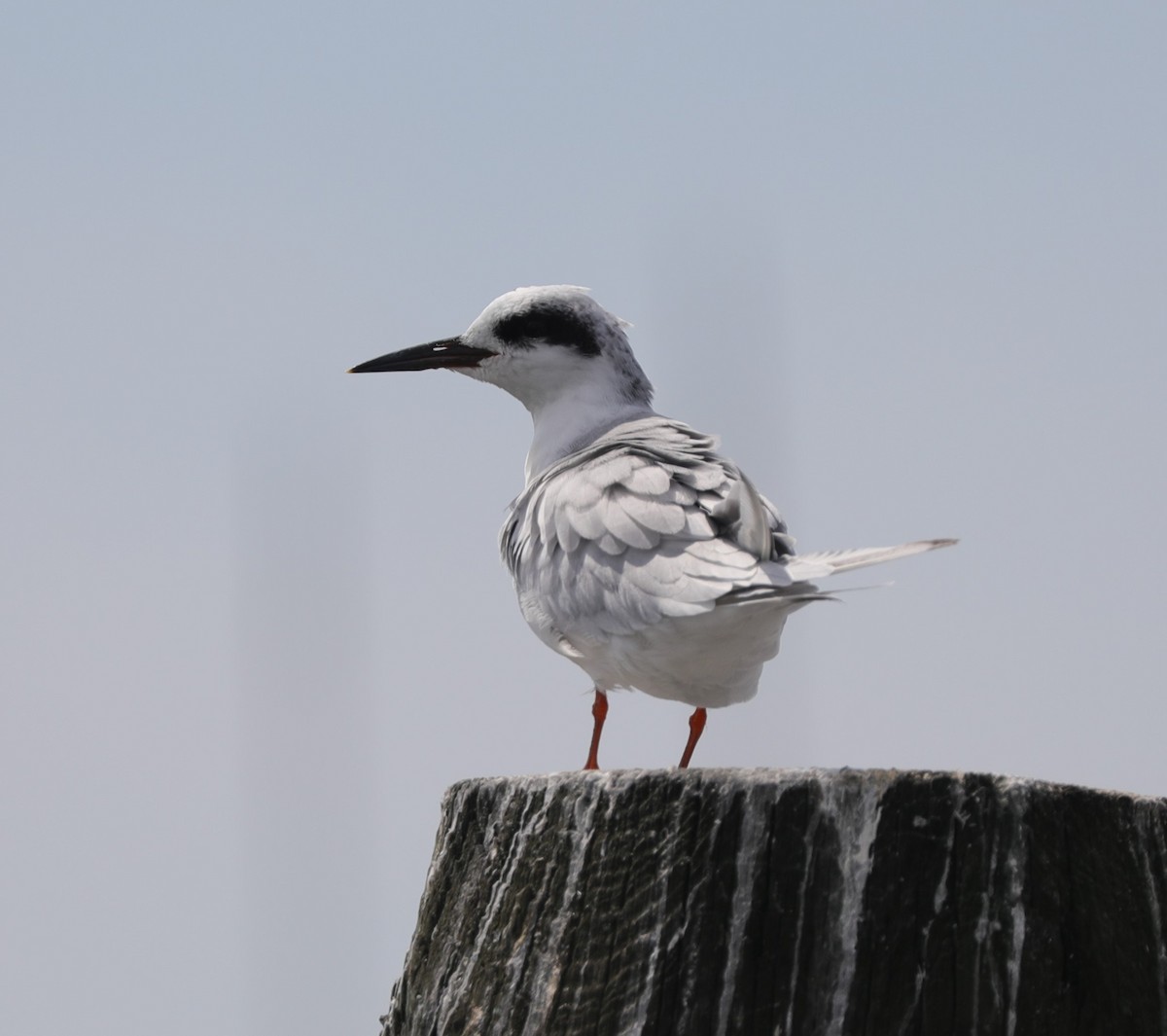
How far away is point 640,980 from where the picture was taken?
2.39 metres

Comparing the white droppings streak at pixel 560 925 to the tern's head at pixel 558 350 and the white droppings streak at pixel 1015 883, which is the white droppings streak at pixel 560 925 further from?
Result: the tern's head at pixel 558 350

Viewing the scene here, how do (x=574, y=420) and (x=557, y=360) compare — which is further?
(x=557, y=360)

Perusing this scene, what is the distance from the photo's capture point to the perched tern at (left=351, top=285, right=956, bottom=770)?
3943mm

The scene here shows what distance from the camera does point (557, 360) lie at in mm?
5945

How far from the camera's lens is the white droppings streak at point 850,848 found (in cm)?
231

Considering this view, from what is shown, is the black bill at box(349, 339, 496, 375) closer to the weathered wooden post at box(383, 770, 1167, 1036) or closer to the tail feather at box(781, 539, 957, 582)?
the tail feather at box(781, 539, 957, 582)

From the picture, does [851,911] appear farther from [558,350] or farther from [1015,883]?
[558,350]

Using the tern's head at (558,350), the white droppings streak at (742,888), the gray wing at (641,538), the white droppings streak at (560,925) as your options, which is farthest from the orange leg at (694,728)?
the white droppings streak at (742,888)

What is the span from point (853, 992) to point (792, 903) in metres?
0.16

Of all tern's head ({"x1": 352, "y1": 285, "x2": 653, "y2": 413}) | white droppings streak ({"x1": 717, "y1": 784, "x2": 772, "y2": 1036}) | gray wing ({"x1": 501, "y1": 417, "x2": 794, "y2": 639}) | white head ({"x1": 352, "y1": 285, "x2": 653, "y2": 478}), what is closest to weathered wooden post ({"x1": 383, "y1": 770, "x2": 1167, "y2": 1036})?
white droppings streak ({"x1": 717, "y1": 784, "x2": 772, "y2": 1036})

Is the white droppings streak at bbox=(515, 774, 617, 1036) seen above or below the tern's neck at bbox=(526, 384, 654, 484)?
below

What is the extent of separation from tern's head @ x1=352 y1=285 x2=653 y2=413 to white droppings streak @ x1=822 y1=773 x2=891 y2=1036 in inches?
142

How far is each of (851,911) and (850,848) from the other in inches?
3.9

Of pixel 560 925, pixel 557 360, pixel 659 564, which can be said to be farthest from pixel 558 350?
pixel 560 925
